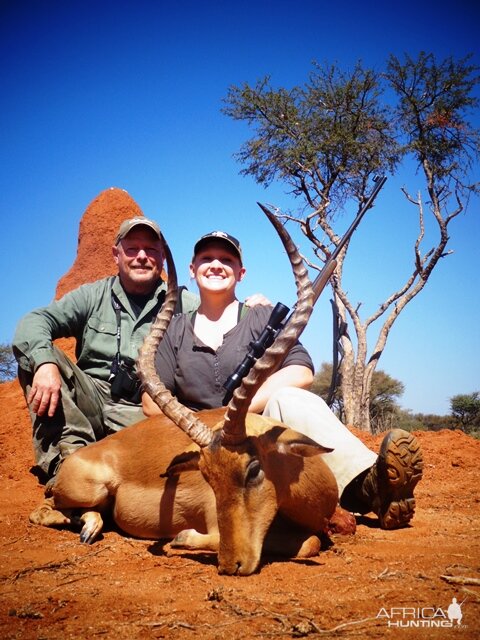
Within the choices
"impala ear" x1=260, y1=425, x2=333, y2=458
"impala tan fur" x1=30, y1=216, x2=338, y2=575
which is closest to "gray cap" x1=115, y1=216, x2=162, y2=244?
"impala tan fur" x1=30, y1=216, x2=338, y2=575

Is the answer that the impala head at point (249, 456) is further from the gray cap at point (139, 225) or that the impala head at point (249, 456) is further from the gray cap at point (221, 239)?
the gray cap at point (139, 225)

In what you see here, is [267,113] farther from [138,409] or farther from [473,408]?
[138,409]

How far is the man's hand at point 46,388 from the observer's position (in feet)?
17.6

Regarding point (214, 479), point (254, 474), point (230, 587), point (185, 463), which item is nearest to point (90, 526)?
point (185, 463)

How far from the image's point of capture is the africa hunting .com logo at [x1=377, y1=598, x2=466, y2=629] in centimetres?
230

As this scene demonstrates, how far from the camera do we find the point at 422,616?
2406 mm

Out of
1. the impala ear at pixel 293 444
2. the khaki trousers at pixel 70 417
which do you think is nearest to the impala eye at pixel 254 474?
the impala ear at pixel 293 444

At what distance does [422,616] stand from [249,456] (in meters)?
1.25

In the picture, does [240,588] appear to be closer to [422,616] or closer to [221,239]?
[422,616]

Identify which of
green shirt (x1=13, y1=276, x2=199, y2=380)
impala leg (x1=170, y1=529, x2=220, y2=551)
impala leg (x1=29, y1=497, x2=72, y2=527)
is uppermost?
green shirt (x1=13, y1=276, x2=199, y2=380)

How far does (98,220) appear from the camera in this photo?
1711 cm

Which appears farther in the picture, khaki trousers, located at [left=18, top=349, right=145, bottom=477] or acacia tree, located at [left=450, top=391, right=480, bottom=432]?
acacia tree, located at [left=450, top=391, right=480, bottom=432]

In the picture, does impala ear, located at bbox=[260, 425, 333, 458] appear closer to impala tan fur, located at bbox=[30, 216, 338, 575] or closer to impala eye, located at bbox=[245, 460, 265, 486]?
impala tan fur, located at bbox=[30, 216, 338, 575]

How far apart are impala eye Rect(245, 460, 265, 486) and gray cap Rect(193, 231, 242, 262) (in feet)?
7.86
